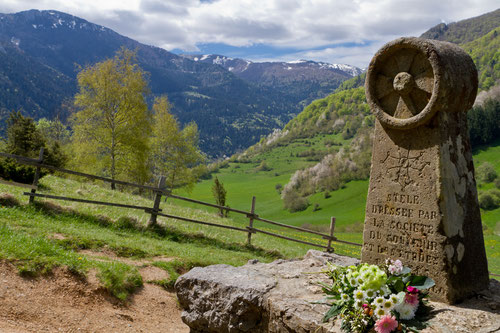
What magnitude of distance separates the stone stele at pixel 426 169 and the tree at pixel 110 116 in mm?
23487

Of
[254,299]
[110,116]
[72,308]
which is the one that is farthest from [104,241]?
[110,116]

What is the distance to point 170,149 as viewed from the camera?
37.4m

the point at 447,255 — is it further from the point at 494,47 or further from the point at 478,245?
the point at 494,47

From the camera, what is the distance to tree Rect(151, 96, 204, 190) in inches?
1427

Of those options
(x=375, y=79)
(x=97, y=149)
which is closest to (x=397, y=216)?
(x=375, y=79)

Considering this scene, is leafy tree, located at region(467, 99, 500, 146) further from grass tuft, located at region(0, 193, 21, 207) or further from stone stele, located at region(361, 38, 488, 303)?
grass tuft, located at region(0, 193, 21, 207)

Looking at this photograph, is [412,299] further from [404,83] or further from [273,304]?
[404,83]

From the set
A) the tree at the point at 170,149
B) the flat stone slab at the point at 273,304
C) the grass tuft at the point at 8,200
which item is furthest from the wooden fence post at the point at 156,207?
the tree at the point at 170,149

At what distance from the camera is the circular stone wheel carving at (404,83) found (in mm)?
5137

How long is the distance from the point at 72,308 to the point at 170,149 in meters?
31.4

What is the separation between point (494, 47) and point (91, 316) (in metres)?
177

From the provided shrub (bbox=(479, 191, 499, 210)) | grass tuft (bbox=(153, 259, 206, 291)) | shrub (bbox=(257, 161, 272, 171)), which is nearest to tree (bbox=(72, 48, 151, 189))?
grass tuft (bbox=(153, 259, 206, 291))

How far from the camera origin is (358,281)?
15.4ft

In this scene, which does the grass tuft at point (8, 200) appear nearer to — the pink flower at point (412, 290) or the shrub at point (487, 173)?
the pink flower at point (412, 290)
